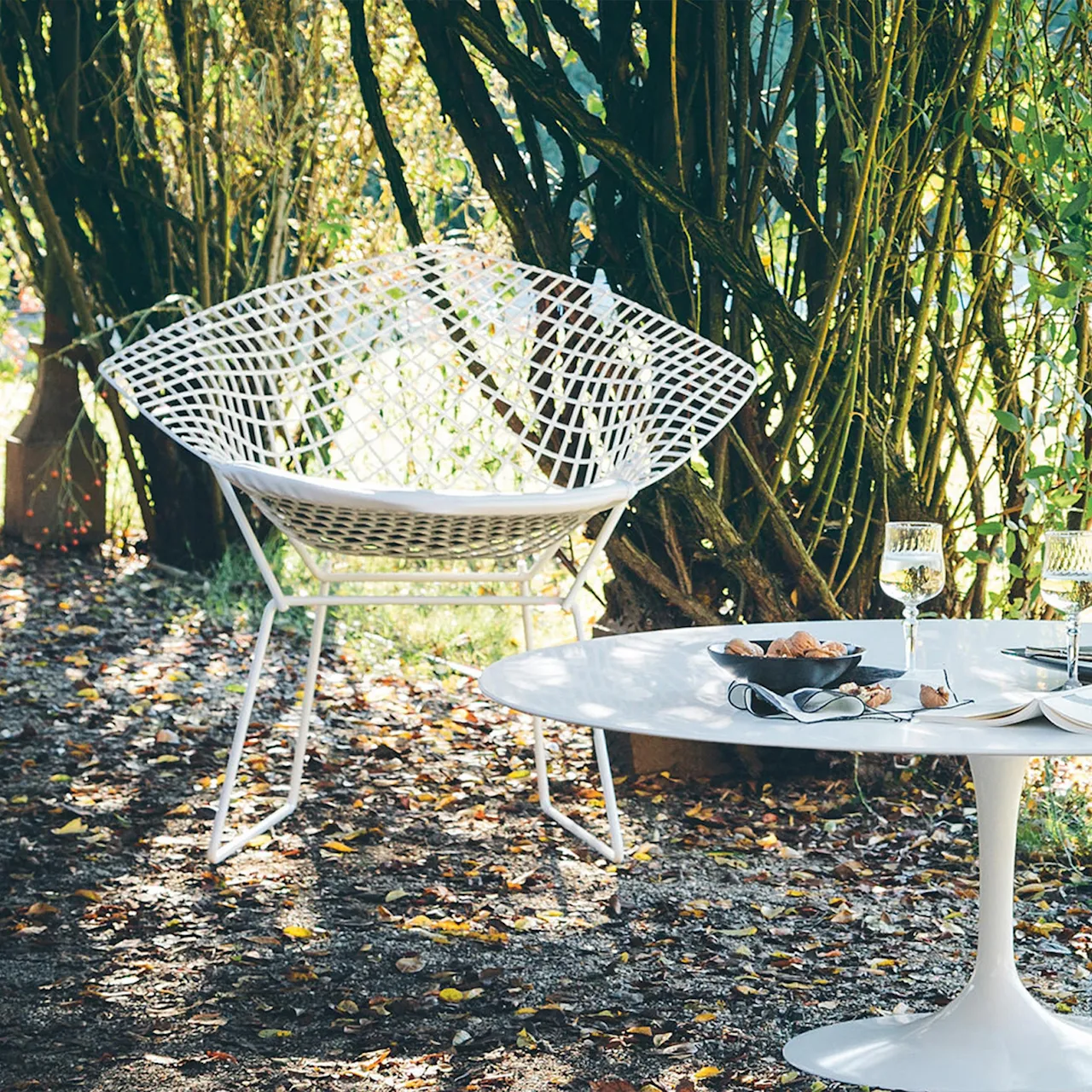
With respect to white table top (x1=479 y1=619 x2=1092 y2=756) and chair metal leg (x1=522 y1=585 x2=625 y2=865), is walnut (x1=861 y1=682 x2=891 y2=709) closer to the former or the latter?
white table top (x1=479 y1=619 x2=1092 y2=756)

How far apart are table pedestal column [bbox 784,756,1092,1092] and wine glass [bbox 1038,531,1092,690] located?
198 millimetres

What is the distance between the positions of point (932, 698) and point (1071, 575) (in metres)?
0.23

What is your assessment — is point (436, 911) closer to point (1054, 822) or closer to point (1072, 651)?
point (1054, 822)

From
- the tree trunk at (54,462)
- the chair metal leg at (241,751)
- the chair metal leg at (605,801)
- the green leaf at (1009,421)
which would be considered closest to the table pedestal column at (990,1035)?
the chair metal leg at (605,801)

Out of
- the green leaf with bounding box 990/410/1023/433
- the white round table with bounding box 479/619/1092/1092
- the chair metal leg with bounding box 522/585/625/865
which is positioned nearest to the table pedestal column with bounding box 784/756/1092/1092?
the white round table with bounding box 479/619/1092/1092

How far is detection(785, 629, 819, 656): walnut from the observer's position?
1474mm

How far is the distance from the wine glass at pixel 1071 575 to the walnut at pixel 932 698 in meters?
0.17

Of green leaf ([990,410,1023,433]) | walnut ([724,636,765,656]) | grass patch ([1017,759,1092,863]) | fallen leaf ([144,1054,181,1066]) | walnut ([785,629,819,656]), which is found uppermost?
green leaf ([990,410,1023,433])

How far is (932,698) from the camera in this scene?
54.6 inches

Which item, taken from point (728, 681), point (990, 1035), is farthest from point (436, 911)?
point (728, 681)

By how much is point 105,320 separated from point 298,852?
2.44 metres

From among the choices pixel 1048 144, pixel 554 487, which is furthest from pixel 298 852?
pixel 1048 144

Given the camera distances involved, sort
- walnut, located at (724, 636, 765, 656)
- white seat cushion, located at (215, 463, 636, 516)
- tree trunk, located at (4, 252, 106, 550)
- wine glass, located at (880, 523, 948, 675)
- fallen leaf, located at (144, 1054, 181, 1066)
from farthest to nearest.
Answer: tree trunk, located at (4, 252, 106, 550), white seat cushion, located at (215, 463, 636, 516), fallen leaf, located at (144, 1054, 181, 1066), wine glass, located at (880, 523, 948, 675), walnut, located at (724, 636, 765, 656)

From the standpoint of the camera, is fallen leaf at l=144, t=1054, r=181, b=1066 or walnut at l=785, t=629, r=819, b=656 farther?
fallen leaf at l=144, t=1054, r=181, b=1066
